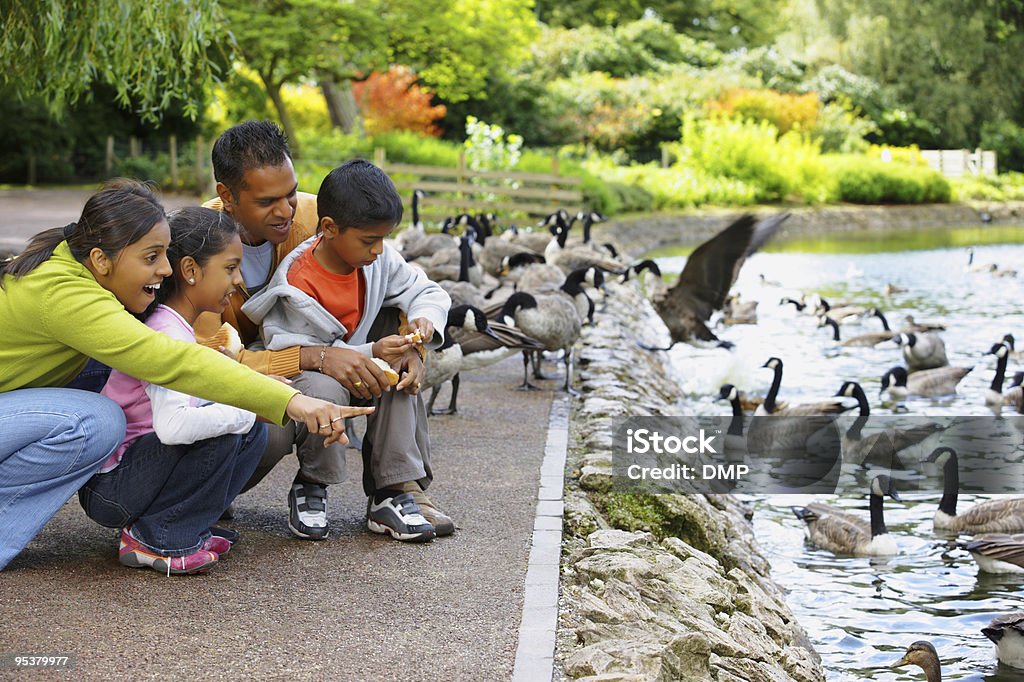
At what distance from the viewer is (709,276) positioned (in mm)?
10781

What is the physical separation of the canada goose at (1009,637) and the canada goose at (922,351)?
853 centimetres

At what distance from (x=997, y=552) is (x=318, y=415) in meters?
4.66

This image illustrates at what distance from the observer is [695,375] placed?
1313 centimetres

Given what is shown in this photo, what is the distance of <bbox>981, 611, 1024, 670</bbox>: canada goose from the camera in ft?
18.2

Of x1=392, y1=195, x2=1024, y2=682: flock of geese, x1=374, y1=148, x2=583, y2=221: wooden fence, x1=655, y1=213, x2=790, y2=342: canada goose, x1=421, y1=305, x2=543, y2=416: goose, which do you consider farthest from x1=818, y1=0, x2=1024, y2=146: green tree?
x1=421, y1=305, x2=543, y2=416: goose

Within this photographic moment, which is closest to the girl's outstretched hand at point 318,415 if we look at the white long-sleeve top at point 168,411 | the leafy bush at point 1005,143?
the white long-sleeve top at point 168,411

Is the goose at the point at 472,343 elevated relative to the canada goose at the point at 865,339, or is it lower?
elevated

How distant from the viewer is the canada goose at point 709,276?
32.4 feet

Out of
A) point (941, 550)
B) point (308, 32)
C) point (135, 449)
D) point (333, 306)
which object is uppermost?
point (308, 32)

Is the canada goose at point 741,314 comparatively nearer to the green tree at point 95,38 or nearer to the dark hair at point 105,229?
the green tree at point 95,38

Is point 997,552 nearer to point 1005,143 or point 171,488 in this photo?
point 171,488

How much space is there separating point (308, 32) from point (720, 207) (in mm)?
12733

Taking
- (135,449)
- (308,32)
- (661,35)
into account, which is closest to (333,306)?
(135,449)

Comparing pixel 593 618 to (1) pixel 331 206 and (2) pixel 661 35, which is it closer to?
(1) pixel 331 206
